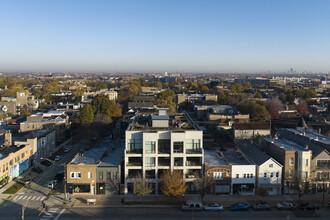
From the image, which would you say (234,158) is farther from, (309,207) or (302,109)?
(302,109)

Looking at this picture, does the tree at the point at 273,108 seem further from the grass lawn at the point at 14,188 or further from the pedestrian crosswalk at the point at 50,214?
the grass lawn at the point at 14,188

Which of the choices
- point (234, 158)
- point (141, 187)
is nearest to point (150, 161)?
point (141, 187)

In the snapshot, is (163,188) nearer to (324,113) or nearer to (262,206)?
(262,206)

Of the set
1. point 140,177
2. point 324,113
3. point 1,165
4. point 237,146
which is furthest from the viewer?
point 324,113

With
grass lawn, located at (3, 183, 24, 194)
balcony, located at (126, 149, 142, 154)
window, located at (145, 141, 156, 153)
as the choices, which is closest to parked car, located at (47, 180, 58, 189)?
grass lawn, located at (3, 183, 24, 194)

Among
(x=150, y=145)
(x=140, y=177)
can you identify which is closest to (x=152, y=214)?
(x=140, y=177)

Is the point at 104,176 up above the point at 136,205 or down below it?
above

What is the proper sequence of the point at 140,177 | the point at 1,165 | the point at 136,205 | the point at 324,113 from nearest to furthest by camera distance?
the point at 136,205, the point at 140,177, the point at 1,165, the point at 324,113

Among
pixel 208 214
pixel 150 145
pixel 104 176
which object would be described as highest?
pixel 150 145
